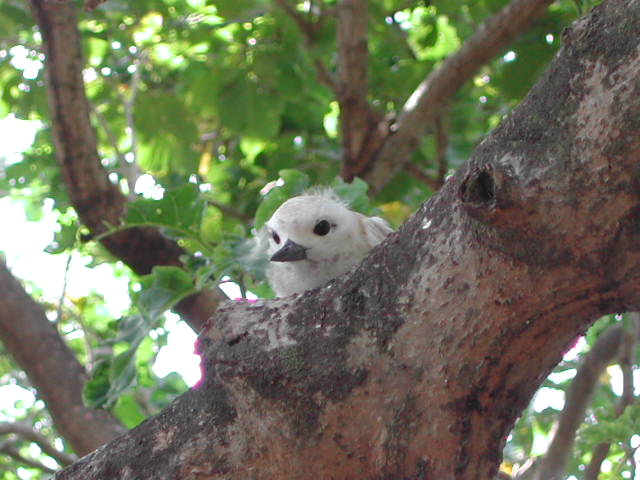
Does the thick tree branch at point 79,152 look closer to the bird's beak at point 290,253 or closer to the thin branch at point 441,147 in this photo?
the bird's beak at point 290,253

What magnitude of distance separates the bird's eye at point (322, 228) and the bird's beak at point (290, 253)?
0.39 ft

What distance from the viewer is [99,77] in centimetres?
592

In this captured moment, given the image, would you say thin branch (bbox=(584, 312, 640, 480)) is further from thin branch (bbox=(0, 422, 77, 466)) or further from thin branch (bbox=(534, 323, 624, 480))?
thin branch (bbox=(0, 422, 77, 466))

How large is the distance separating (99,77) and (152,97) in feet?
1.98

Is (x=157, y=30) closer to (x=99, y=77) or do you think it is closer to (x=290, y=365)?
(x=99, y=77)

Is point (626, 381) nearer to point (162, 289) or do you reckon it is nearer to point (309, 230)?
point (309, 230)

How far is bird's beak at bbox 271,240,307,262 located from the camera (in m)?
3.30

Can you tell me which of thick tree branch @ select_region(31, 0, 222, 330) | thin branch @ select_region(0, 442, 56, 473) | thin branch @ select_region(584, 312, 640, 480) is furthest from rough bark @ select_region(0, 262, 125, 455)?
thin branch @ select_region(584, 312, 640, 480)

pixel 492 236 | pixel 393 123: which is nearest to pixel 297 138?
pixel 393 123

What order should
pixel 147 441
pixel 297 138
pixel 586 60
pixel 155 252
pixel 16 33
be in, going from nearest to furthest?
pixel 586 60 → pixel 147 441 → pixel 155 252 → pixel 16 33 → pixel 297 138

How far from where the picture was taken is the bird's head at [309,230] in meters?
3.40

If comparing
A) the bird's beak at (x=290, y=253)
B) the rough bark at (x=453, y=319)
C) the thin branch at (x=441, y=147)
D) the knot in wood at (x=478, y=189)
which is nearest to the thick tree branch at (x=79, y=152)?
the bird's beak at (x=290, y=253)

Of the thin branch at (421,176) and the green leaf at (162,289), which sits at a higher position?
the thin branch at (421,176)

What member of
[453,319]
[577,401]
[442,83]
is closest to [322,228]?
[577,401]
